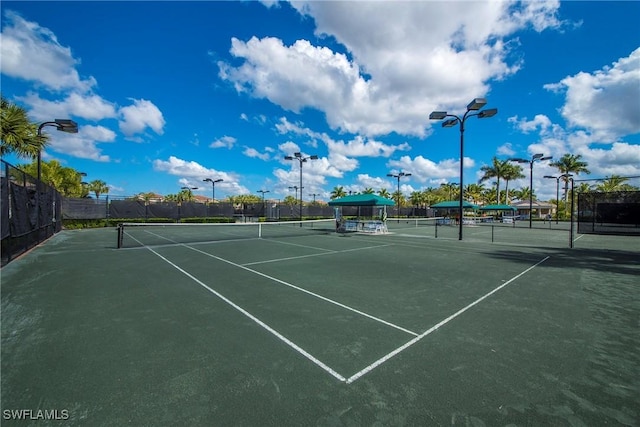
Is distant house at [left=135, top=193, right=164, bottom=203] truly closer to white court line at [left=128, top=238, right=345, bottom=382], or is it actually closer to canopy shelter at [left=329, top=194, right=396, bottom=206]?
canopy shelter at [left=329, top=194, right=396, bottom=206]

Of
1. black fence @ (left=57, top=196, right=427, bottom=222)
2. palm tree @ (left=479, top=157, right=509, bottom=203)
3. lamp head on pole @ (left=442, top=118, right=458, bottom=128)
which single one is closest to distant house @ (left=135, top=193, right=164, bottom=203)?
black fence @ (left=57, top=196, right=427, bottom=222)

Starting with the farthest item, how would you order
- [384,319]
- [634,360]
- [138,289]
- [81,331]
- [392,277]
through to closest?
[392,277] → [138,289] → [384,319] → [81,331] → [634,360]

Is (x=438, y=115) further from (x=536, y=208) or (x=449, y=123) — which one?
(x=536, y=208)

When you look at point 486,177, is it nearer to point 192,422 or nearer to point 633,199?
point 633,199

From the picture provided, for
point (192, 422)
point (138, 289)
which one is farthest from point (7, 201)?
point (192, 422)

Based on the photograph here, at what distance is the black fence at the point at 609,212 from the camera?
51.7 feet

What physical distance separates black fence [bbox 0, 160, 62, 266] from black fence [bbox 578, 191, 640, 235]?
78.8 feet

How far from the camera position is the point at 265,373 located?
3.10 m

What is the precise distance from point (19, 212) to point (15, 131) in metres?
4.00

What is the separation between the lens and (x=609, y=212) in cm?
1738

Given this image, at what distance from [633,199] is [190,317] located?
22.1 metres

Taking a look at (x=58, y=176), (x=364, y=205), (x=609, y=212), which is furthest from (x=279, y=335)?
(x=58, y=176)

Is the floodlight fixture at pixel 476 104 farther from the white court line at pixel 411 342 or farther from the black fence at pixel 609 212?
the white court line at pixel 411 342

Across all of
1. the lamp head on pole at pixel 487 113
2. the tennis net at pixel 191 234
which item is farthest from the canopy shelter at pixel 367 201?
the lamp head on pole at pixel 487 113
